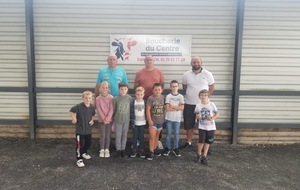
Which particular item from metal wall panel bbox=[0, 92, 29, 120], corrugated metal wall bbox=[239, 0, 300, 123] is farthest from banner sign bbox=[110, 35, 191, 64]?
metal wall panel bbox=[0, 92, 29, 120]

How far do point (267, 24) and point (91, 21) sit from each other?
12.5ft

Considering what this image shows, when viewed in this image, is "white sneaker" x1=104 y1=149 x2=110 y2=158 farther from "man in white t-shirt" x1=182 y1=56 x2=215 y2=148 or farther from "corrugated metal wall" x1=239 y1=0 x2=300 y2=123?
"corrugated metal wall" x1=239 y1=0 x2=300 y2=123

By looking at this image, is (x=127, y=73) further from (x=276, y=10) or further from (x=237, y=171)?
(x=276, y=10)

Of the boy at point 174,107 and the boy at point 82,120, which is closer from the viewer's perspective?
the boy at point 82,120

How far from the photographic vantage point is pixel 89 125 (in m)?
4.91

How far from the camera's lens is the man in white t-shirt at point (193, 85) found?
5.50 m

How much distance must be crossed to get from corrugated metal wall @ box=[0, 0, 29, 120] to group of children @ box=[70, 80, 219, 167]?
211 centimetres

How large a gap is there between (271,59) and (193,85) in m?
1.98

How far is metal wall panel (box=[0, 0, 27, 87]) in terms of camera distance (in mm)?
6004

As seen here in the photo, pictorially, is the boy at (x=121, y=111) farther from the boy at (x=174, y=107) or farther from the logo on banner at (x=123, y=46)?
the logo on banner at (x=123, y=46)

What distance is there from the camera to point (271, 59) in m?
6.09

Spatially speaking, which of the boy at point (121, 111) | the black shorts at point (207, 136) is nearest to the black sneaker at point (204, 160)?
the black shorts at point (207, 136)

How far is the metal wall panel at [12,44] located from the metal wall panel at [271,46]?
4832 millimetres

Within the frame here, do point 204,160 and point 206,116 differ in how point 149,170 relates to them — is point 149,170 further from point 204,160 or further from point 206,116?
point 206,116
